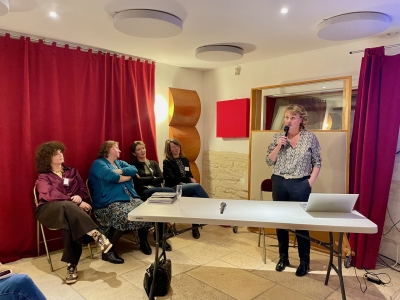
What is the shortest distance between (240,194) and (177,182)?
1.12 m

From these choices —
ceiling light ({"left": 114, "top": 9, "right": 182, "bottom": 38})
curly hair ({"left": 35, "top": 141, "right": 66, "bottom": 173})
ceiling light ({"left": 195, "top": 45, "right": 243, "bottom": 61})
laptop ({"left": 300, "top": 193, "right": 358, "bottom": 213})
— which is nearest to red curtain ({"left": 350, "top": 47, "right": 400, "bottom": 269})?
laptop ({"left": 300, "top": 193, "right": 358, "bottom": 213})

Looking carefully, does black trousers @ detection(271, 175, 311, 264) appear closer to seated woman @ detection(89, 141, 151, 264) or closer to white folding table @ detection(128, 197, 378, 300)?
white folding table @ detection(128, 197, 378, 300)

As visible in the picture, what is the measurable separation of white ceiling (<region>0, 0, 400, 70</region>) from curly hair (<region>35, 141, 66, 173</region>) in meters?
1.16

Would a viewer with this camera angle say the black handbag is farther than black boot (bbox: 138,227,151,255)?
No

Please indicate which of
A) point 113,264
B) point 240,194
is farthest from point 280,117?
point 113,264

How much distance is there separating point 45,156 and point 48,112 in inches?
21.8

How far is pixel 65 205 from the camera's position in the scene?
110 inches

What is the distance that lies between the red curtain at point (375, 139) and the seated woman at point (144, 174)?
2086 mm

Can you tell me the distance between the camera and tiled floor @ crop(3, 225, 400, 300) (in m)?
2.49

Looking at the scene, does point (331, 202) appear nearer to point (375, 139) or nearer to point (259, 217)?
point (259, 217)

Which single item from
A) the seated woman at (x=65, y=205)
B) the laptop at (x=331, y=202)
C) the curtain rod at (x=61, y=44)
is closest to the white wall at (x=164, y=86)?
the curtain rod at (x=61, y=44)

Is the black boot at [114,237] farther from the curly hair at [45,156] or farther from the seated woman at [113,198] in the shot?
the curly hair at [45,156]

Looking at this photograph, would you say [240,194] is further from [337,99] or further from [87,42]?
[87,42]

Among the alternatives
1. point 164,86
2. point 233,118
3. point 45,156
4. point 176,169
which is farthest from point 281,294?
point 164,86
